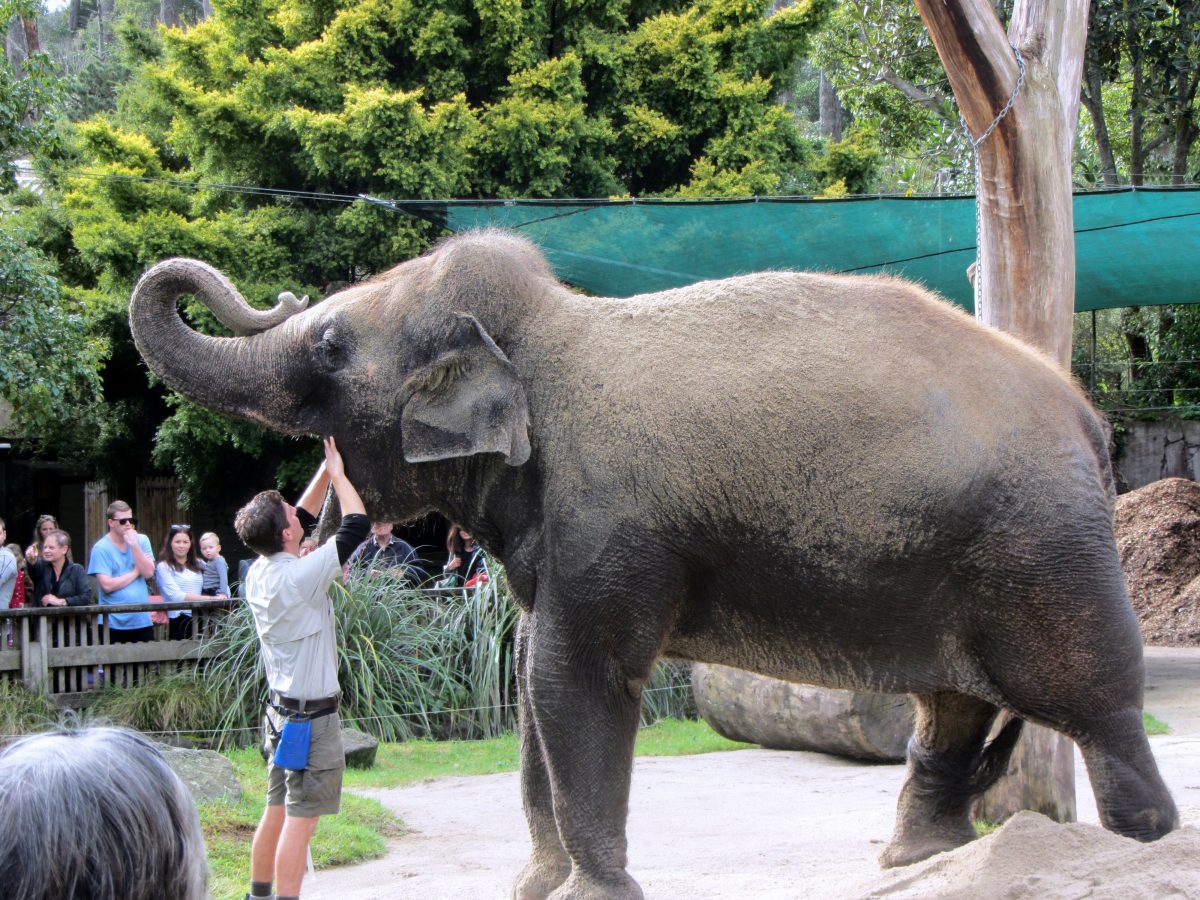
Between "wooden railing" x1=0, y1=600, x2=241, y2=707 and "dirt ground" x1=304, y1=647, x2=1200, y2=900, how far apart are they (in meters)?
2.88

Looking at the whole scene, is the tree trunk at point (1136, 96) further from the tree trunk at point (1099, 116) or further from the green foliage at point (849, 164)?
the green foliage at point (849, 164)

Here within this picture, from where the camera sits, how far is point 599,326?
151 inches

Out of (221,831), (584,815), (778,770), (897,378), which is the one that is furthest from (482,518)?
(778,770)

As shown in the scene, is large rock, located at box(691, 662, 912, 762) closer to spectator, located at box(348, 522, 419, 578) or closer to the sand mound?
spectator, located at box(348, 522, 419, 578)

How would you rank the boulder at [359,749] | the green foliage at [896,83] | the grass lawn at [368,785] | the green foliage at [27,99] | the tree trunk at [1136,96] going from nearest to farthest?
1. the grass lawn at [368,785]
2. the boulder at [359,749]
3. the green foliage at [27,99]
4. the tree trunk at [1136,96]
5. the green foliage at [896,83]

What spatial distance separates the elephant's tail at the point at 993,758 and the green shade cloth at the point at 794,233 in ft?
17.4

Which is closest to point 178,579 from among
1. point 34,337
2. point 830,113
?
point 34,337

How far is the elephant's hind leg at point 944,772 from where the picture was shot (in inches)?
162

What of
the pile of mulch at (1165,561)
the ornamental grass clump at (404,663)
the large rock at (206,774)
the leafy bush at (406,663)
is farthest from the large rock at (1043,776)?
the pile of mulch at (1165,561)

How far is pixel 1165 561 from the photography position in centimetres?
1459

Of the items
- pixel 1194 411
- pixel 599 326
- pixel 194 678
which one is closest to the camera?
pixel 599 326

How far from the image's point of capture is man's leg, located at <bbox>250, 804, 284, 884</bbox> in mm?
5094

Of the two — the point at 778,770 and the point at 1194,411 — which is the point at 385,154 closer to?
Result: the point at 778,770

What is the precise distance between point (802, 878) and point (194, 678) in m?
6.53
